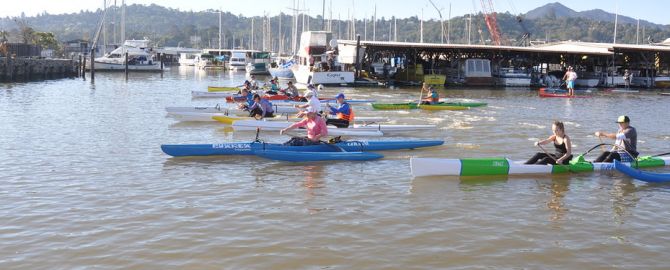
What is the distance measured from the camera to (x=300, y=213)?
10406mm

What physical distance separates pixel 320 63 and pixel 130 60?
1246 inches

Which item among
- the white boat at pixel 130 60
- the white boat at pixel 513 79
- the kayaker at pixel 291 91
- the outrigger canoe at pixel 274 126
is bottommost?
the outrigger canoe at pixel 274 126

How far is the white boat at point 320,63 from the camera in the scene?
48969 mm

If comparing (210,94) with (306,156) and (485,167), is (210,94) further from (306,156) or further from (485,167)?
(485,167)

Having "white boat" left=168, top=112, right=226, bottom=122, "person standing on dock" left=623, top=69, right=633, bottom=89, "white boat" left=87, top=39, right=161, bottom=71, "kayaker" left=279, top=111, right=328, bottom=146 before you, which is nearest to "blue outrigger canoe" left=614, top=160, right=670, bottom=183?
"kayaker" left=279, top=111, right=328, bottom=146

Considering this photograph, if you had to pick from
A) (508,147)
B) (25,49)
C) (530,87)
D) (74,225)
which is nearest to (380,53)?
(530,87)

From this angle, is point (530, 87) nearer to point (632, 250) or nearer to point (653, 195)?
point (653, 195)

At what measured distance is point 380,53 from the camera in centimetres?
6303

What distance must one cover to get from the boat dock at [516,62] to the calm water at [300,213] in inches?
1438

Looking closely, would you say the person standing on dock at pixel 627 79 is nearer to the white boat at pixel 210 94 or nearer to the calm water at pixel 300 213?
the white boat at pixel 210 94

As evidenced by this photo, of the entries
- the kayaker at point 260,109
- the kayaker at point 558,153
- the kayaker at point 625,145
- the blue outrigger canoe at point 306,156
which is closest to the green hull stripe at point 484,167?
the kayaker at point 558,153

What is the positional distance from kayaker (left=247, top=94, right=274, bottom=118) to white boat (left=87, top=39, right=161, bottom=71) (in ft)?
175

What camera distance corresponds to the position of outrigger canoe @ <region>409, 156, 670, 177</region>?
13.0 metres

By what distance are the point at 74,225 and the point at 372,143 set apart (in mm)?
8426
